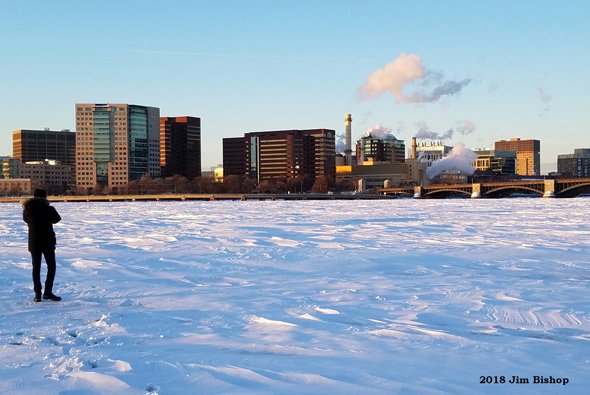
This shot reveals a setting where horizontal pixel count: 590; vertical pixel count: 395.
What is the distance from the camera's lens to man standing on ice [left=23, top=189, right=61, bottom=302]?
9023 millimetres

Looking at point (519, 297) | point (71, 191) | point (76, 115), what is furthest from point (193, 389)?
point (76, 115)

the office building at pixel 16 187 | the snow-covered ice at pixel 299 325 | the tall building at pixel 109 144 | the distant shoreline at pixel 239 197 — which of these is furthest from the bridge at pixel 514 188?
the office building at pixel 16 187

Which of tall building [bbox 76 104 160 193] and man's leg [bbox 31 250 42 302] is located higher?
tall building [bbox 76 104 160 193]

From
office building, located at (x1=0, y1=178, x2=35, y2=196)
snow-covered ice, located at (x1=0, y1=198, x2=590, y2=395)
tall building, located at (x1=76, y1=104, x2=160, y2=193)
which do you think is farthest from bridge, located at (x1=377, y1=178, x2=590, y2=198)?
office building, located at (x1=0, y1=178, x2=35, y2=196)

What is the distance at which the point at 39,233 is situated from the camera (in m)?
9.14

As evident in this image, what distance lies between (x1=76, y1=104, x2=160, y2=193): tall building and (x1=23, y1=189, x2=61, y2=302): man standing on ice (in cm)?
18826

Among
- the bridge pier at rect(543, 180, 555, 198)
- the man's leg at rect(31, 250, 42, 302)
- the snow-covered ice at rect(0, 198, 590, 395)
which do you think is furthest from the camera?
the bridge pier at rect(543, 180, 555, 198)

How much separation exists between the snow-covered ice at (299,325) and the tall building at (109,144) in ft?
612

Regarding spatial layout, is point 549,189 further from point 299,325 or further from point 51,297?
point 299,325

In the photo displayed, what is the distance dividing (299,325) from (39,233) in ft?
13.3

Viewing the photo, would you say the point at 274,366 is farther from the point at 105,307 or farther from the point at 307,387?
the point at 105,307

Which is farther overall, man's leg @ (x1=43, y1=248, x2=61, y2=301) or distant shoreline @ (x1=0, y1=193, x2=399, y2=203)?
distant shoreline @ (x1=0, y1=193, x2=399, y2=203)

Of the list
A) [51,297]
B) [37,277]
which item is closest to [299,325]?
[51,297]

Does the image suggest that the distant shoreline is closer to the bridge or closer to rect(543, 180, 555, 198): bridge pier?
the bridge
